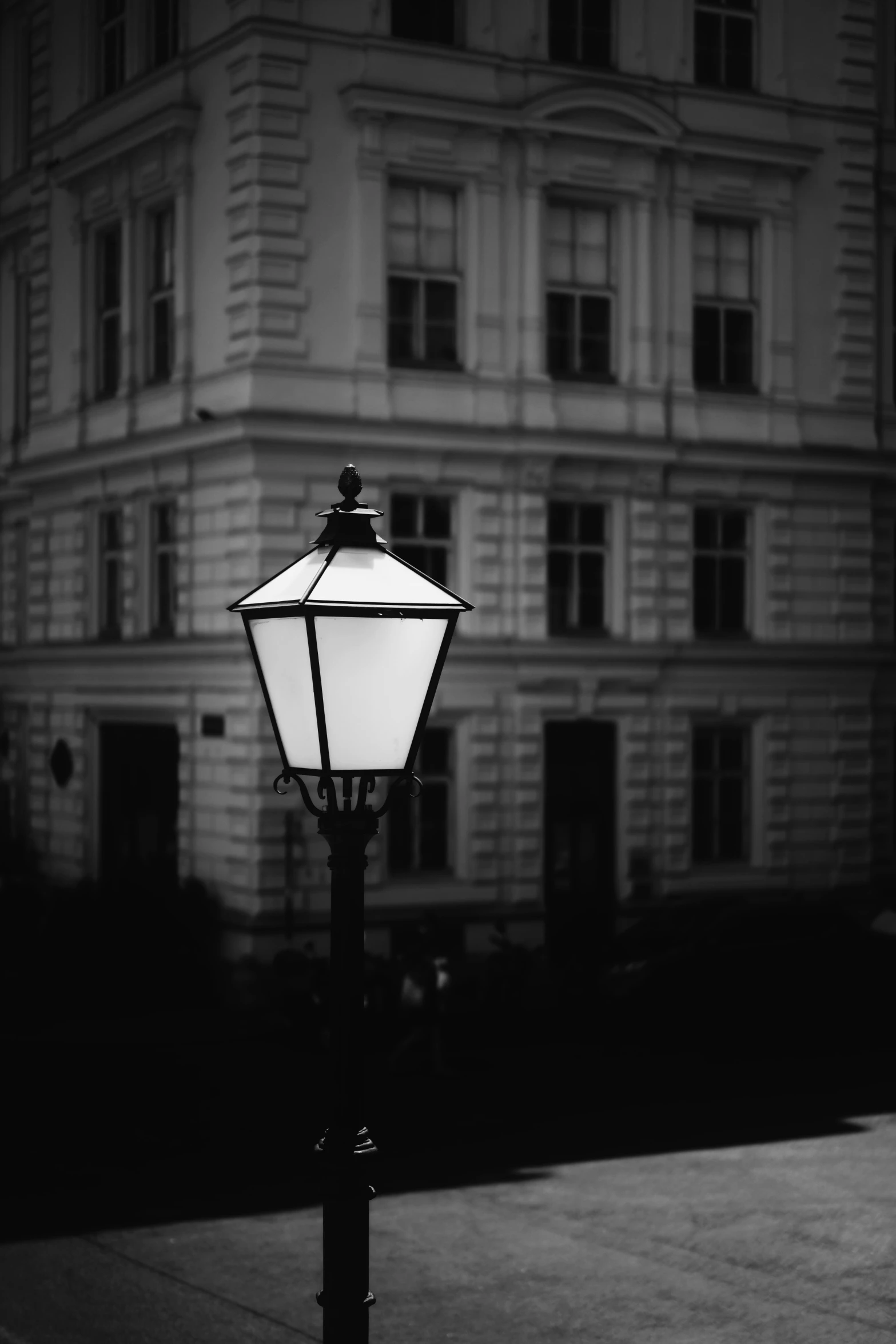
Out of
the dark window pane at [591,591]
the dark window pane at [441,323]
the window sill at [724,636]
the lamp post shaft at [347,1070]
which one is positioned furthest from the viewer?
the window sill at [724,636]

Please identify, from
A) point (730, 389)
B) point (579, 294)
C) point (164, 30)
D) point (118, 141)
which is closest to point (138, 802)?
point (118, 141)

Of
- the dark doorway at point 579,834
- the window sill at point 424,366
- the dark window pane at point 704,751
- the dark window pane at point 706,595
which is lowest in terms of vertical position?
the dark doorway at point 579,834

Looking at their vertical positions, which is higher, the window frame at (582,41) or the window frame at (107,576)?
the window frame at (582,41)

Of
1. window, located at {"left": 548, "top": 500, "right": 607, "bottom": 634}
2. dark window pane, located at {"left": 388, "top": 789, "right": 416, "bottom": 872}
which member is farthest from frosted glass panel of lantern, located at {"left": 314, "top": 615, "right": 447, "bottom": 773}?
window, located at {"left": 548, "top": 500, "right": 607, "bottom": 634}

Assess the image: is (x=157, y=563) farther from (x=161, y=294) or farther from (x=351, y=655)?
(x=351, y=655)

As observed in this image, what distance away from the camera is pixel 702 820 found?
1204 inches

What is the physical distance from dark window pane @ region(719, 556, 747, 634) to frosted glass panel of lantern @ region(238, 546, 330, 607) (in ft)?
79.6

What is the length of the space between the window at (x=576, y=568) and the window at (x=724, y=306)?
305 centimetres

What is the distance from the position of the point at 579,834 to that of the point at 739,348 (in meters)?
8.29

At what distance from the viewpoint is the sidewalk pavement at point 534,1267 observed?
1221cm

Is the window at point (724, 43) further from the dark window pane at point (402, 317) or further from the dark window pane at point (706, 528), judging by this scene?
the dark window pane at point (706, 528)

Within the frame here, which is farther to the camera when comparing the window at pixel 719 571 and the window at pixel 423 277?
the window at pixel 719 571

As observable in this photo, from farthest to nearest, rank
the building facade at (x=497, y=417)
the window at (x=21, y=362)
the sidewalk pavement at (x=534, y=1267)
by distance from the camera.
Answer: the window at (x=21, y=362) → the building facade at (x=497, y=417) → the sidewalk pavement at (x=534, y=1267)

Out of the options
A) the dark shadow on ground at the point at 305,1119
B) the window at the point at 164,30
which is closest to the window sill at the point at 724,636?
the dark shadow on ground at the point at 305,1119
